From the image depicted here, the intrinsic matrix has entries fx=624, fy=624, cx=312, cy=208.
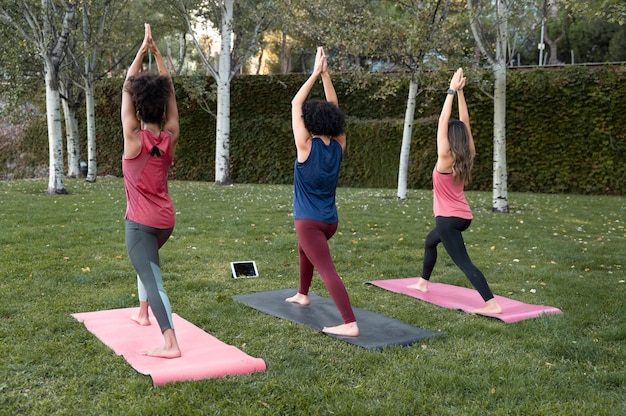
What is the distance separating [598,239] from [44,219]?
924cm

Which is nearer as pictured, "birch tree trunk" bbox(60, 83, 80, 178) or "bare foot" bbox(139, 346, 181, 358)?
"bare foot" bbox(139, 346, 181, 358)

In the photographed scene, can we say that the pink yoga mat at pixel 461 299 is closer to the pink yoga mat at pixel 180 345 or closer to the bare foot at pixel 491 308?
the bare foot at pixel 491 308

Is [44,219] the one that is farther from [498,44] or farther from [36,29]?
[498,44]

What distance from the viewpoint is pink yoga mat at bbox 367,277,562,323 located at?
570 cm

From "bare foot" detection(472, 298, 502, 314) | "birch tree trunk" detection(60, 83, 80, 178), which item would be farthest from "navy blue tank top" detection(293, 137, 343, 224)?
"birch tree trunk" detection(60, 83, 80, 178)

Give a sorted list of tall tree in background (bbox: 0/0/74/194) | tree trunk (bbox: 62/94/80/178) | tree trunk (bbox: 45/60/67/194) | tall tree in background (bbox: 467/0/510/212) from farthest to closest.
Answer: tree trunk (bbox: 62/94/80/178), tree trunk (bbox: 45/60/67/194), tall tree in background (bbox: 0/0/74/194), tall tree in background (bbox: 467/0/510/212)

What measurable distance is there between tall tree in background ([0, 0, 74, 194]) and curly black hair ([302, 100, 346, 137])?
1130 centimetres

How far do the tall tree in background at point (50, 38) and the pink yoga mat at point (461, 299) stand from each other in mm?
10742

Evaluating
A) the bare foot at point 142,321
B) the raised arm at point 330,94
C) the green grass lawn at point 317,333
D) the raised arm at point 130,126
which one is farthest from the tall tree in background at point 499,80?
the raised arm at point 130,126

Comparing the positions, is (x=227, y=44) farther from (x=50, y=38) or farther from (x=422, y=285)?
(x=422, y=285)

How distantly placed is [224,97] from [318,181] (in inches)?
613

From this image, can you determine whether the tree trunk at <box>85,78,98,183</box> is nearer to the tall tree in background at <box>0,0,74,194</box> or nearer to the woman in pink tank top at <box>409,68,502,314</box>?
the tall tree in background at <box>0,0,74,194</box>

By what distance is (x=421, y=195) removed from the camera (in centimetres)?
1723

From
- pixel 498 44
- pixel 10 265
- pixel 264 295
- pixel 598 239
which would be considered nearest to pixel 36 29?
pixel 10 265
